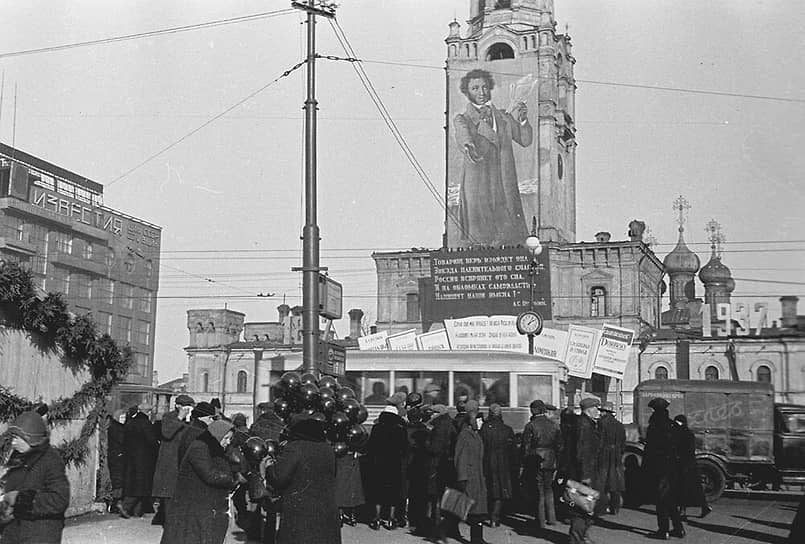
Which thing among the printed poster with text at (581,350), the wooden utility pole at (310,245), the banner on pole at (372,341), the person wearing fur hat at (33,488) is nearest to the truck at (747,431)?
the wooden utility pole at (310,245)

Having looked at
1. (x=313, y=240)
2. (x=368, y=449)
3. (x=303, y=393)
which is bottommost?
(x=368, y=449)

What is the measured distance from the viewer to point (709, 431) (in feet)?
61.3

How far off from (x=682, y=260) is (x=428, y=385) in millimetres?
64075

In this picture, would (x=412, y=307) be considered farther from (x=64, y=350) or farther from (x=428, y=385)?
(x=64, y=350)

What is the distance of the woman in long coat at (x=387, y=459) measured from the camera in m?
13.5

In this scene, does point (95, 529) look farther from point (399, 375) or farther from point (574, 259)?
point (574, 259)

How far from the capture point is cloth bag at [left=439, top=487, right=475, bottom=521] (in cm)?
1179

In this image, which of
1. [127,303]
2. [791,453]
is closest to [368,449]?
[791,453]

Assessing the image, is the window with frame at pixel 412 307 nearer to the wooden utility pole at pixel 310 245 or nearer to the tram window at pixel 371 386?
the tram window at pixel 371 386

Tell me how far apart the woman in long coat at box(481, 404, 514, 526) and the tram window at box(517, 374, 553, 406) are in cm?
788

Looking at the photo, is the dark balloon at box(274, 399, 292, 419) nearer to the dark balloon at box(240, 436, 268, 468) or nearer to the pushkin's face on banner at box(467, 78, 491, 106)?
the dark balloon at box(240, 436, 268, 468)

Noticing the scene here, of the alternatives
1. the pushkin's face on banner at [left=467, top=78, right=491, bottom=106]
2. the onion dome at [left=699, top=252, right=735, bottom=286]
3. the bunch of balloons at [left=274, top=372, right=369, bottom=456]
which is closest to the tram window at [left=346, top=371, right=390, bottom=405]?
the bunch of balloons at [left=274, top=372, right=369, bottom=456]

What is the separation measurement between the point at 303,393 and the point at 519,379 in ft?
33.5

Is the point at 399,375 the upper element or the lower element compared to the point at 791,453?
upper
